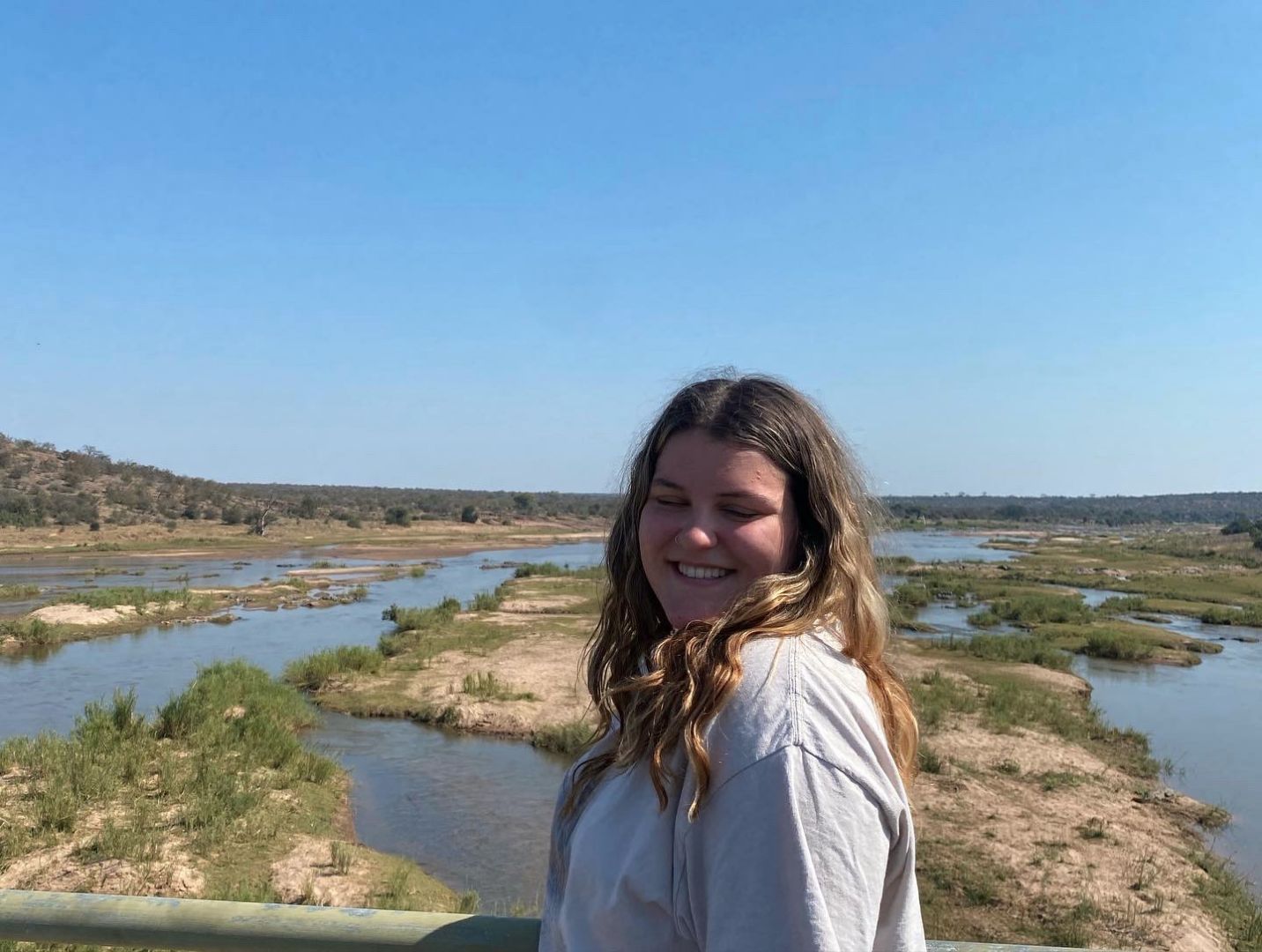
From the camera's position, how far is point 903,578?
131ft

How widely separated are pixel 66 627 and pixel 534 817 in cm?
1687

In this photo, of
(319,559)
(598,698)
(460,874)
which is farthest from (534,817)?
(319,559)

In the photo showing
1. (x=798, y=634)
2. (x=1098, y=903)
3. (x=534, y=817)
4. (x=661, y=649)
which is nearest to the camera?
(x=798, y=634)

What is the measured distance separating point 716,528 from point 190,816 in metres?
9.07

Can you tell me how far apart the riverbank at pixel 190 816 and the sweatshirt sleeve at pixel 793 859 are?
6.82m

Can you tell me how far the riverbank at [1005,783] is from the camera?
8.02 metres

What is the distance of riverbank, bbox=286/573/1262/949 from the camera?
8016 millimetres

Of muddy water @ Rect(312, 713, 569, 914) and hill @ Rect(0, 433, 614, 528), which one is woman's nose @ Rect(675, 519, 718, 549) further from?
hill @ Rect(0, 433, 614, 528)

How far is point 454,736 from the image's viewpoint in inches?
554

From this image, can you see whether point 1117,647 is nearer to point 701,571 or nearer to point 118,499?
point 701,571

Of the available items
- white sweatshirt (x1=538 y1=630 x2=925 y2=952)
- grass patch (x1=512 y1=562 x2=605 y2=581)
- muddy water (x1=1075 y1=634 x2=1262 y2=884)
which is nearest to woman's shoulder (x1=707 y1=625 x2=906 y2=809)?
white sweatshirt (x1=538 y1=630 x2=925 y2=952)

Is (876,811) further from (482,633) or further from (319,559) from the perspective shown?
(319,559)

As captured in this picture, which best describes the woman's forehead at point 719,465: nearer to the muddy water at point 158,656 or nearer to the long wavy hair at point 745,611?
the long wavy hair at point 745,611

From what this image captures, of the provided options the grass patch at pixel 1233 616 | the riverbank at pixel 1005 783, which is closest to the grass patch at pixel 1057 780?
the riverbank at pixel 1005 783
